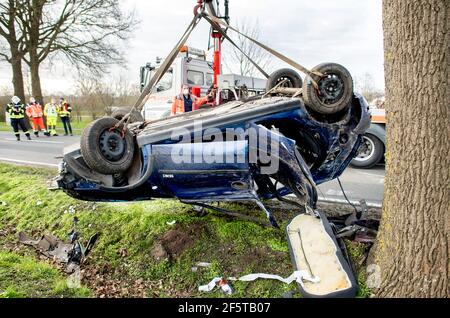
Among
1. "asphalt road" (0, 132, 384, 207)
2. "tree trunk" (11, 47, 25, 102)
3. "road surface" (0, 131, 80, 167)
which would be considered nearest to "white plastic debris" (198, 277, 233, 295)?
"asphalt road" (0, 132, 384, 207)

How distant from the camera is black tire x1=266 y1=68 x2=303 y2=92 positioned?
4230 mm

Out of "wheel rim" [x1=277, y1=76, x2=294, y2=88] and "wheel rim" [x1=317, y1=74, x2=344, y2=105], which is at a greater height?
"wheel rim" [x1=277, y1=76, x2=294, y2=88]

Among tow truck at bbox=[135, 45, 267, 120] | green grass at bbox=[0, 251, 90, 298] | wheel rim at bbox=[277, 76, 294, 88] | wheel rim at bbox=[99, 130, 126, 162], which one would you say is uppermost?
tow truck at bbox=[135, 45, 267, 120]

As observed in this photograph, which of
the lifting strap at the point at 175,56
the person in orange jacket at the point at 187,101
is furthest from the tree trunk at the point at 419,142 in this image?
the person in orange jacket at the point at 187,101

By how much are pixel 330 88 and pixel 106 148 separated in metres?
1.91

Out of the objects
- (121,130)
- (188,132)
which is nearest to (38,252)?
(121,130)

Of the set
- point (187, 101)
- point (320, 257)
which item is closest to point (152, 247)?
point (320, 257)

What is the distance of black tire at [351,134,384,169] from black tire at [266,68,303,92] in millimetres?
3004

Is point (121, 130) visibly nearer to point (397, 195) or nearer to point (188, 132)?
point (188, 132)

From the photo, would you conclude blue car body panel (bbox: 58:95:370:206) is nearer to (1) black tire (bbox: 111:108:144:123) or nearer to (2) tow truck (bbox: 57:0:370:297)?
(2) tow truck (bbox: 57:0:370:297)

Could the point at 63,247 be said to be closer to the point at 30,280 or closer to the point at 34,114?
the point at 30,280

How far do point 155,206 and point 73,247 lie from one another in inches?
40.2

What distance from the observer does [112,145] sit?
296 cm

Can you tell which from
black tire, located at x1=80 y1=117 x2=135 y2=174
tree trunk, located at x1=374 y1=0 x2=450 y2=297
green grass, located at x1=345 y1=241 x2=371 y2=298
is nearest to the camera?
tree trunk, located at x1=374 y1=0 x2=450 y2=297
